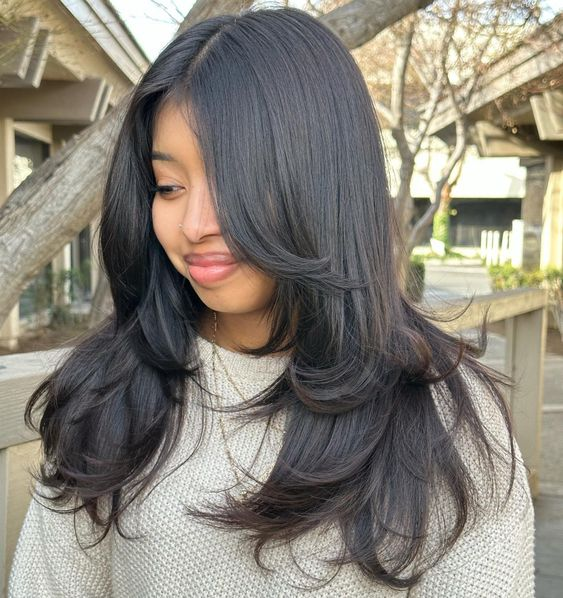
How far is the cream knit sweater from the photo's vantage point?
41.9 inches

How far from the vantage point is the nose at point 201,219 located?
1082 millimetres

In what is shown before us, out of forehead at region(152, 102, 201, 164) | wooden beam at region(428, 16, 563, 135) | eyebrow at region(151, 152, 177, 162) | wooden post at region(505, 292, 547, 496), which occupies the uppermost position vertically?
wooden beam at region(428, 16, 563, 135)

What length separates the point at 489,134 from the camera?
1077 cm

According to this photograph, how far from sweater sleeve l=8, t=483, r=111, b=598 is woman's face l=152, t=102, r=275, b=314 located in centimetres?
47

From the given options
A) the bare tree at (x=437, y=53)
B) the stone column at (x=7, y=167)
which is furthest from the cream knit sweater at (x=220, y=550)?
the stone column at (x=7, y=167)

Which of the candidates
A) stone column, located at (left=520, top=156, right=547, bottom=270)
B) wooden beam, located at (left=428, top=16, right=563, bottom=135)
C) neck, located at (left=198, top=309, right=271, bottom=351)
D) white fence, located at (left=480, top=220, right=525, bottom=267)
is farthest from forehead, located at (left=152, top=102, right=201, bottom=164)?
white fence, located at (left=480, top=220, right=525, bottom=267)

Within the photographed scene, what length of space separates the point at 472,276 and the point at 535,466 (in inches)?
613

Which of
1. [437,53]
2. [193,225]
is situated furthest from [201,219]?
[437,53]

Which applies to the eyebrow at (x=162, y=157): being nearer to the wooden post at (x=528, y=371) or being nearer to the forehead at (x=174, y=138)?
the forehead at (x=174, y=138)

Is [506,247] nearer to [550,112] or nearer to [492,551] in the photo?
[550,112]

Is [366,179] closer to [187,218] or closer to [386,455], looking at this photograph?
[187,218]

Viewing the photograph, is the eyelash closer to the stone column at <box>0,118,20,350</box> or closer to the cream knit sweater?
the cream knit sweater

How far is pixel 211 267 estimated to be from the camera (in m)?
1.11

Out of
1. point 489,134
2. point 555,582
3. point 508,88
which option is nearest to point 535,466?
point 555,582
